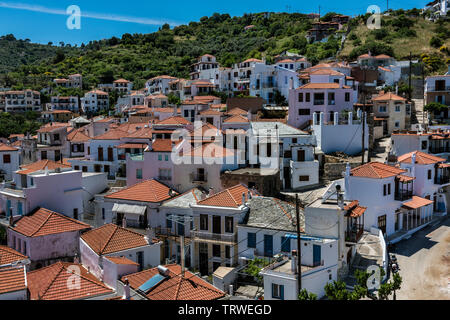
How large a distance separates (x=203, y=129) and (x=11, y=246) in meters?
18.7

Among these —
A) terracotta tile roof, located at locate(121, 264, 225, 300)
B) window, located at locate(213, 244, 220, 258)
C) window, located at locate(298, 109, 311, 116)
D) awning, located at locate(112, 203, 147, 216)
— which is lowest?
window, located at locate(213, 244, 220, 258)

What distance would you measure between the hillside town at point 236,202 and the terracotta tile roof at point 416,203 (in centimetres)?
11

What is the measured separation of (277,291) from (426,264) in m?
10.3

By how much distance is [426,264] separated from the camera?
24422 millimetres

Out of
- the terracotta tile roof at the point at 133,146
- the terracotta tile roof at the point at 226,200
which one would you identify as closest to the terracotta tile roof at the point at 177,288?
the terracotta tile roof at the point at 226,200

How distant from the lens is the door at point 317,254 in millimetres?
19922

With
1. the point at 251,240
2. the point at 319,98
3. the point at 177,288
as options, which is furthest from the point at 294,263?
the point at 319,98

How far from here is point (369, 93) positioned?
50.3 m

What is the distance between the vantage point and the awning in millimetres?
28031

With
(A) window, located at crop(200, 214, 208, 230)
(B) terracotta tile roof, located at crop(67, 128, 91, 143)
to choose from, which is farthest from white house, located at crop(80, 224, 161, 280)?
(B) terracotta tile roof, located at crop(67, 128, 91, 143)

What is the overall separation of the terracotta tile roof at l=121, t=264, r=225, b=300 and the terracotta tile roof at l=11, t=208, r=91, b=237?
6.16 meters

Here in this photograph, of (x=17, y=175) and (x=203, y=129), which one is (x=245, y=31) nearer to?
(x=203, y=129)

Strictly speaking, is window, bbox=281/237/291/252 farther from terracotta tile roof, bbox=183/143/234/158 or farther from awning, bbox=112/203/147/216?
terracotta tile roof, bbox=183/143/234/158

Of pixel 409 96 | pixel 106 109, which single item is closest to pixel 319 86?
pixel 409 96
